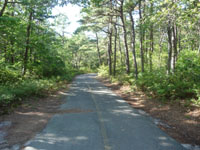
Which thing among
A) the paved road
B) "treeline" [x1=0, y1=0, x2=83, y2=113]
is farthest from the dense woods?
the paved road

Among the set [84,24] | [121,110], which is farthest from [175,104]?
[84,24]

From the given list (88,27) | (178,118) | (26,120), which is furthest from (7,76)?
(88,27)

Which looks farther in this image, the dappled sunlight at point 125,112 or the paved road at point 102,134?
the dappled sunlight at point 125,112

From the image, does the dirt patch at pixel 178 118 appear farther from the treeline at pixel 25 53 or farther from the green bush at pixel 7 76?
the green bush at pixel 7 76

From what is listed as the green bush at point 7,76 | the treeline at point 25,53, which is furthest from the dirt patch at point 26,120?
the green bush at point 7,76

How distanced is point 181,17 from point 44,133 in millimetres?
7177

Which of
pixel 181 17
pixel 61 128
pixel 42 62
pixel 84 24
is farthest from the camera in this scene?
pixel 84 24

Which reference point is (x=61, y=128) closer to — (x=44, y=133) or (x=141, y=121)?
(x=44, y=133)

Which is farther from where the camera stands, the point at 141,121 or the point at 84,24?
the point at 84,24

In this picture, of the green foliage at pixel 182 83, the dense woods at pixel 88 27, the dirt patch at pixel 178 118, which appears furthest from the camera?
the green foliage at pixel 182 83

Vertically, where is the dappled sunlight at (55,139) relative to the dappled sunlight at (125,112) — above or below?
above

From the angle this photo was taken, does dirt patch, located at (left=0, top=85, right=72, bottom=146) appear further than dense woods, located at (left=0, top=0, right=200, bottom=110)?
No

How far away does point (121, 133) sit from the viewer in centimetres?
513

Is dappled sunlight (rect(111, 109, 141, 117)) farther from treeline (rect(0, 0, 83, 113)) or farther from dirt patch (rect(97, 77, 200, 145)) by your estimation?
treeline (rect(0, 0, 83, 113))
